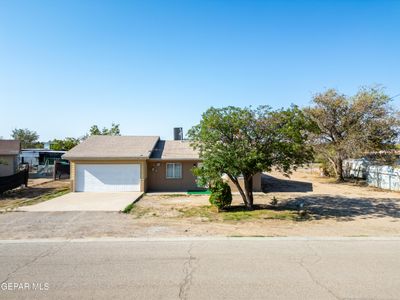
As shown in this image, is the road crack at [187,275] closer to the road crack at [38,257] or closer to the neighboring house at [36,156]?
the road crack at [38,257]

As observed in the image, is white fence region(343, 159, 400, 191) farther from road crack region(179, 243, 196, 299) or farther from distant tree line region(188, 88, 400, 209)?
road crack region(179, 243, 196, 299)

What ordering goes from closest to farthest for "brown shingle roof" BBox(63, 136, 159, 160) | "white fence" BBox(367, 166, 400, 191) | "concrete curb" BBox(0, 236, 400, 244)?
"concrete curb" BBox(0, 236, 400, 244)
"brown shingle roof" BBox(63, 136, 159, 160)
"white fence" BBox(367, 166, 400, 191)

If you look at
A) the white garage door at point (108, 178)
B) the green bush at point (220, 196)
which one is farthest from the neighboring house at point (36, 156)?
the green bush at point (220, 196)

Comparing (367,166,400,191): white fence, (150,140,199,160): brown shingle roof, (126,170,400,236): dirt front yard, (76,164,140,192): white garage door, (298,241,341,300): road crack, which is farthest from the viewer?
Answer: (367,166,400,191): white fence

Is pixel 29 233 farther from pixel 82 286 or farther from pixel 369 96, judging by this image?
pixel 369 96

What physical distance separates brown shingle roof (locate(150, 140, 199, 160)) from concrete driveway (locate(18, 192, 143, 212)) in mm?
4340

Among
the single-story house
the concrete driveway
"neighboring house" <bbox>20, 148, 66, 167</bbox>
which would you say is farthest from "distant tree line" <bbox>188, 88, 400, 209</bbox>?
"neighboring house" <bbox>20, 148, 66, 167</bbox>

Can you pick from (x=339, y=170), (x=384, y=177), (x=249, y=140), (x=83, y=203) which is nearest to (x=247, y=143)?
(x=249, y=140)

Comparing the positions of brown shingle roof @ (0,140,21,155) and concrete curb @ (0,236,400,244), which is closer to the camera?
concrete curb @ (0,236,400,244)

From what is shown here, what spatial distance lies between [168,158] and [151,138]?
4668 mm

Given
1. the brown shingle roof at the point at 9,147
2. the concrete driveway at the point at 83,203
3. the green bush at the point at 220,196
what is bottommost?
the concrete driveway at the point at 83,203

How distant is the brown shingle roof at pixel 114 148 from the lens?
800 inches

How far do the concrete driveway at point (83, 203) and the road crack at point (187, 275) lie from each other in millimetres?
7857

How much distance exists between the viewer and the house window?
21.2m
